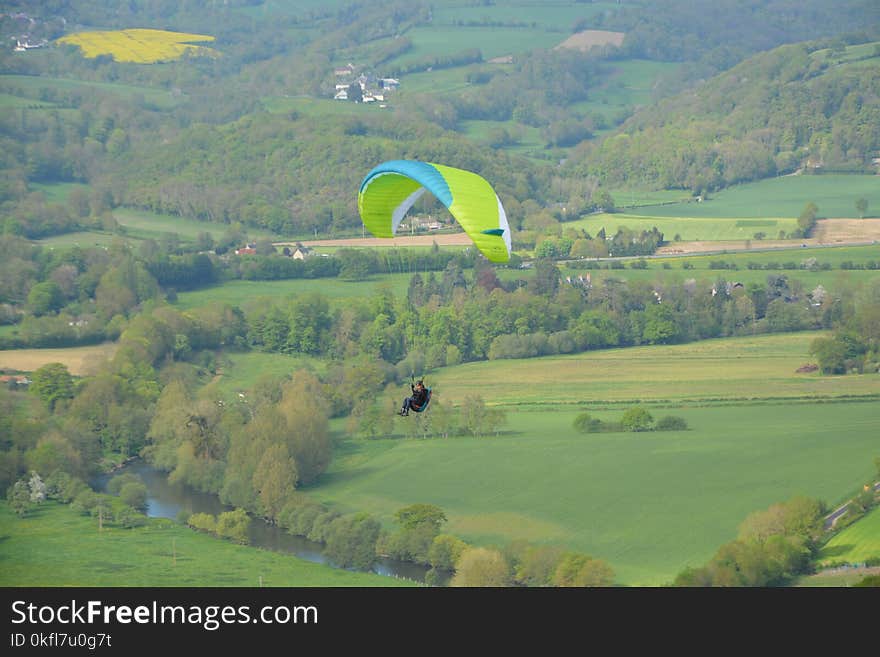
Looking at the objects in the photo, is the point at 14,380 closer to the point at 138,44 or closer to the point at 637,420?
the point at 637,420

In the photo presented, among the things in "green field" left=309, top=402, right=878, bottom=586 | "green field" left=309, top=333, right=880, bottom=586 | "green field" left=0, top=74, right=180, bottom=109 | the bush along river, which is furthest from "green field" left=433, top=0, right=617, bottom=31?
the bush along river

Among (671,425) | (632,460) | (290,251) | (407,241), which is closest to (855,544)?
(632,460)

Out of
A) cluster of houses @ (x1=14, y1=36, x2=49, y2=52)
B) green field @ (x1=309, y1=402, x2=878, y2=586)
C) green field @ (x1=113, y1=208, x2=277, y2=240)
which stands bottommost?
green field @ (x1=309, y1=402, x2=878, y2=586)

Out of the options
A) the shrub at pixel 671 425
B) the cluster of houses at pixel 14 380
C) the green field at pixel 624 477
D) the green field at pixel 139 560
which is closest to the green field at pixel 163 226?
the cluster of houses at pixel 14 380

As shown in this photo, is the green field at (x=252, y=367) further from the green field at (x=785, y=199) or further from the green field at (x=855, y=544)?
the green field at (x=785, y=199)

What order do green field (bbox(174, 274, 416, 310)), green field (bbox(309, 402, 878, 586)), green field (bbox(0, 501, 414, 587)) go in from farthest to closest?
green field (bbox(174, 274, 416, 310)), green field (bbox(309, 402, 878, 586)), green field (bbox(0, 501, 414, 587))

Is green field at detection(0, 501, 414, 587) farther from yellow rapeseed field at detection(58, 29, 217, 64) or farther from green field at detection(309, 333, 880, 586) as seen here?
yellow rapeseed field at detection(58, 29, 217, 64)

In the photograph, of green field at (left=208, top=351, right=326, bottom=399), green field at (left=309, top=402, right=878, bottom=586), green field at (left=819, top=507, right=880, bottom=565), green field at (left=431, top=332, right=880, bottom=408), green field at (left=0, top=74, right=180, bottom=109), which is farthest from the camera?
green field at (left=0, top=74, right=180, bottom=109)
